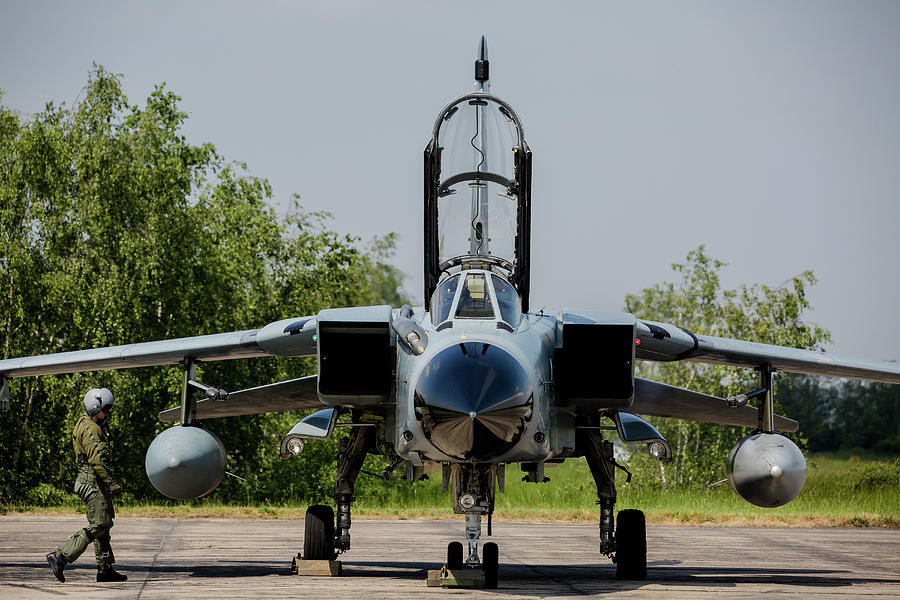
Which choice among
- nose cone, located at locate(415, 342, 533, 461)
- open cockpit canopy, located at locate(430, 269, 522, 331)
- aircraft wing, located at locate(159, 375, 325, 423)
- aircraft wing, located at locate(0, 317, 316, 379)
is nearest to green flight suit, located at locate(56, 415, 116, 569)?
aircraft wing, located at locate(0, 317, 316, 379)

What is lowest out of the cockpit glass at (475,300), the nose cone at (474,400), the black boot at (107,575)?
the black boot at (107,575)

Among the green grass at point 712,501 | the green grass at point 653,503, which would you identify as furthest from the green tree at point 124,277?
the green grass at point 712,501

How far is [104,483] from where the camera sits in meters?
9.96

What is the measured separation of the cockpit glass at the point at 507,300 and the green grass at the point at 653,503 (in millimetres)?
Answer: 11419

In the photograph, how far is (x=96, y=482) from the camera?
390 inches

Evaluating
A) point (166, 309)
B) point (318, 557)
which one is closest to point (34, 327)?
point (166, 309)

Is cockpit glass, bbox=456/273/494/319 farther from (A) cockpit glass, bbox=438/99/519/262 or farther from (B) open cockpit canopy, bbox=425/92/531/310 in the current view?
(A) cockpit glass, bbox=438/99/519/262

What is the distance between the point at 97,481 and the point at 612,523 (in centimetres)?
479

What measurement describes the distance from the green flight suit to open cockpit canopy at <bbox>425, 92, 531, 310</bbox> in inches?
127

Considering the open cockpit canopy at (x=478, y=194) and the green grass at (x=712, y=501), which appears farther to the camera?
the green grass at (x=712, y=501)

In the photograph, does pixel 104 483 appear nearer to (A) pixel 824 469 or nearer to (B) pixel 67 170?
(B) pixel 67 170

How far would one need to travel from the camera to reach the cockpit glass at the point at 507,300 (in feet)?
30.0

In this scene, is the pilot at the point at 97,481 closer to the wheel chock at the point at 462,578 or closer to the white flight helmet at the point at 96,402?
the white flight helmet at the point at 96,402

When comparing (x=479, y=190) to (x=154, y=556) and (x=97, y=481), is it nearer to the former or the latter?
(x=97, y=481)
